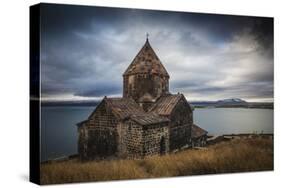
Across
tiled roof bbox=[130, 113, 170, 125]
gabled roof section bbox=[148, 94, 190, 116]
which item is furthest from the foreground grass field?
gabled roof section bbox=[148, 94, 190, 116]

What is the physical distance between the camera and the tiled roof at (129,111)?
11.8 meters

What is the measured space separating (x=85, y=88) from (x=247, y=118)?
379cm

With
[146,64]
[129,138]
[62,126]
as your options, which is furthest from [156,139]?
[62,126]

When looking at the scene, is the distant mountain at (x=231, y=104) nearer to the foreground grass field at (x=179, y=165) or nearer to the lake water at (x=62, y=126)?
the lake water at (x=62, y=126)

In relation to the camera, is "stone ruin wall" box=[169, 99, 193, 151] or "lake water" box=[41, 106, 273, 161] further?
"stone ruin wall" box=[169, 99, 193, 151]

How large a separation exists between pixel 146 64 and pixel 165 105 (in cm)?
89

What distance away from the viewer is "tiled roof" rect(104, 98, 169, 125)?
11.8 m

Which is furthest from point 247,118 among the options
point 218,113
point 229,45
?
point 229,45

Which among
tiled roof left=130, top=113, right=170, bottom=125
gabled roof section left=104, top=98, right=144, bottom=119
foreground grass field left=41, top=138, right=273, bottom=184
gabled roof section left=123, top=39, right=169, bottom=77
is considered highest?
gabled roof section left=123, top=39, right=169, bottom=77

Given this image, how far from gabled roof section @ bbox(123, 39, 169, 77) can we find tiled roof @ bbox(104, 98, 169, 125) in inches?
21.4

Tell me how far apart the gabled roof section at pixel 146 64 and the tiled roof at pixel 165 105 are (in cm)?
45

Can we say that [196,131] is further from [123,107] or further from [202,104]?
[123,107]

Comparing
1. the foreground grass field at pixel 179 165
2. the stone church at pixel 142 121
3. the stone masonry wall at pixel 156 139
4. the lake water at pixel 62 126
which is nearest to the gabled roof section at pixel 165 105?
the stone church at pixel 142 121

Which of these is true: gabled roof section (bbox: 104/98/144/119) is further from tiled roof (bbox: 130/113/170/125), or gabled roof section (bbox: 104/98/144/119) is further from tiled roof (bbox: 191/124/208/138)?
tiled roof (bbox: 191/124/208/138)
